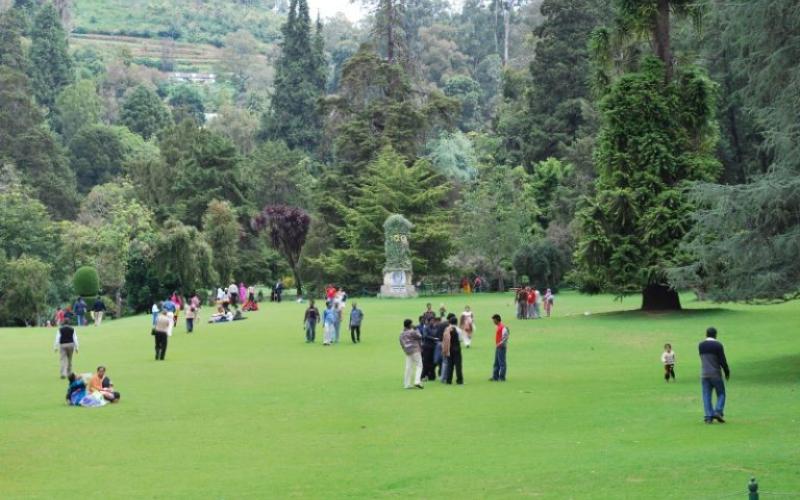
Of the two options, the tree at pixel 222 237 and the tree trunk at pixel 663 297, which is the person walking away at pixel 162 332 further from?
the tree at pixel 222 237

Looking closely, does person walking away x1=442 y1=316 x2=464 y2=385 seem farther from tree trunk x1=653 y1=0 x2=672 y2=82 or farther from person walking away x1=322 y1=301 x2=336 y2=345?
tree trunk x1=653 y1=0 x2=672 y2=82

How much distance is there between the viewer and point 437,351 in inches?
1075

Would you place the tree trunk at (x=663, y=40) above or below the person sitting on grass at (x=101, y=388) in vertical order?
above

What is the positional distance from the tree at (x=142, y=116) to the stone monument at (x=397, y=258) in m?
71.9

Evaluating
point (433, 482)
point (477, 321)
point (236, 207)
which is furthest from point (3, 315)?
point (433, 482)

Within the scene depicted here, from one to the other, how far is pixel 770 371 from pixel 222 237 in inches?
2008

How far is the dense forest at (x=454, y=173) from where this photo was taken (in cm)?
2844

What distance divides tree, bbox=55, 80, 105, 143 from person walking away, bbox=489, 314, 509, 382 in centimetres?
10729

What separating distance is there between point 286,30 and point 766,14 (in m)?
94.3

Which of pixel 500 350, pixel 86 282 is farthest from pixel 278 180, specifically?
pixel 500 350

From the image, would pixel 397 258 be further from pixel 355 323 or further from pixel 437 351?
pixel 437 351

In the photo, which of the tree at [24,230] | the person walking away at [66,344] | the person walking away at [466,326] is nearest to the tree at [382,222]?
the tree at [24,230]

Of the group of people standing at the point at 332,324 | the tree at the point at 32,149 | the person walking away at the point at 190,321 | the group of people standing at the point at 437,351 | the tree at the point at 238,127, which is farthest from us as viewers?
the tree at the point at 238,127

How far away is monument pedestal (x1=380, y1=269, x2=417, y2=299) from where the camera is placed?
2554 inches
